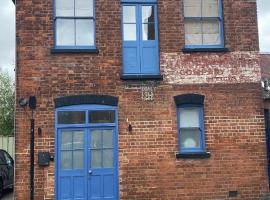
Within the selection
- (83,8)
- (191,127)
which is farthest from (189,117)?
→ (83,8)

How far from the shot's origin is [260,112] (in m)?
12.8

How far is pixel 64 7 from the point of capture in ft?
41.2

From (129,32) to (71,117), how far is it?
302cm

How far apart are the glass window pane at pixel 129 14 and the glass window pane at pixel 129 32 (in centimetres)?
15

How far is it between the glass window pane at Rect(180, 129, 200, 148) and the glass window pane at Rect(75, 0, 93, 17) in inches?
172

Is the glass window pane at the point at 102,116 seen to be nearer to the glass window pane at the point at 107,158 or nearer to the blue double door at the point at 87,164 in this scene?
the blue double door at the point at 87,164

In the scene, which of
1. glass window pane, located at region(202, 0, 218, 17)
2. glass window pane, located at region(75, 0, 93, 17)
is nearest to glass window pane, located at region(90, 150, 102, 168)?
glass window pane, located at region(75, 0, 93, 17)

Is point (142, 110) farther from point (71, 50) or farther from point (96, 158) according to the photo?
point (71, 50)

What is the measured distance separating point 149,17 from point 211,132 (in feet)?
12.6

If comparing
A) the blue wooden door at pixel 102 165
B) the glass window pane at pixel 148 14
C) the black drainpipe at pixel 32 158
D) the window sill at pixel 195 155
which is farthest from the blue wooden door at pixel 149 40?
the black drainpipe at pixel 32 158

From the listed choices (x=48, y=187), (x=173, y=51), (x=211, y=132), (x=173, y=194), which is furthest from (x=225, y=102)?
(x=48, y=187)

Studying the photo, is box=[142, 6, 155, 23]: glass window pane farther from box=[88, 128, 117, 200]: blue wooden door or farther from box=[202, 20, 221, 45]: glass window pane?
box=[88, 128, 117, 200]: blue wooden door

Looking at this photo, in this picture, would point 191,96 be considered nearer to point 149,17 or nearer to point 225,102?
point 225,102

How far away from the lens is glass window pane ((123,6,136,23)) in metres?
12.8
